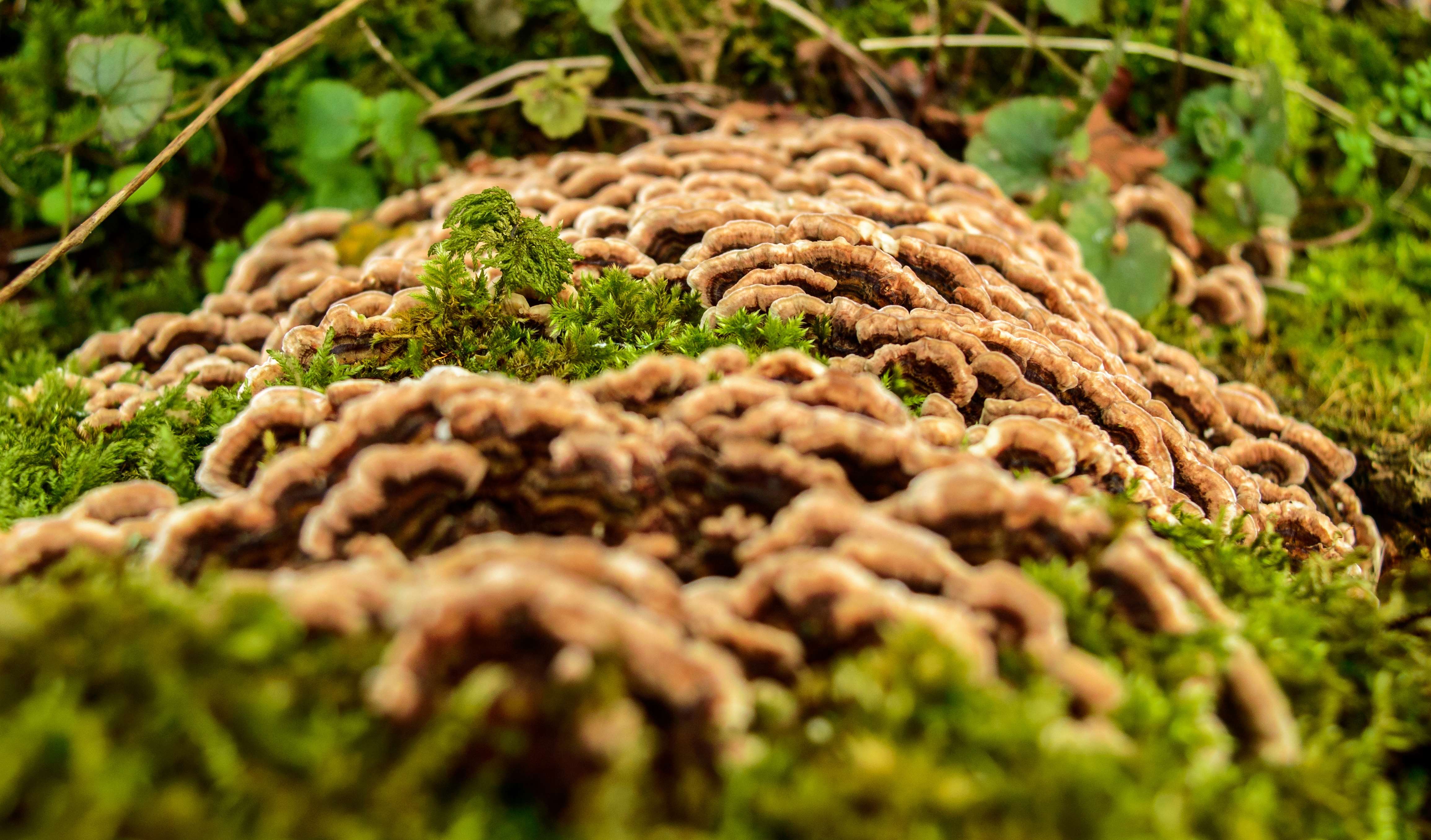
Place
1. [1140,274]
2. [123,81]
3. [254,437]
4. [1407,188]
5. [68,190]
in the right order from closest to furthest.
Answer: [254,437] → [123,81] → [68,190] → [1140,274] → [1407,188]

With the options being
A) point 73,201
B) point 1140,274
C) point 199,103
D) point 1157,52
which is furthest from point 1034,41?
point 73,201

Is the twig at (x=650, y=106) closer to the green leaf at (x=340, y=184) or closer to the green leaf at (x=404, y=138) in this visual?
the green leaf at (x=404, y=138)

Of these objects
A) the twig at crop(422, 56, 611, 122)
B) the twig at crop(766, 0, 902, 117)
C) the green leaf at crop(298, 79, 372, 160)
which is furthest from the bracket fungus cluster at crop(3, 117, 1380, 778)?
the twig at crop(766, 0, 902, 117)

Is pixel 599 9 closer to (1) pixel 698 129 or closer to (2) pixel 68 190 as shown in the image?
(1) pixel 698 129

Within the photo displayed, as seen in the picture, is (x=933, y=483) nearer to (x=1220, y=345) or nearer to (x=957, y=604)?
(x=957, y=604)

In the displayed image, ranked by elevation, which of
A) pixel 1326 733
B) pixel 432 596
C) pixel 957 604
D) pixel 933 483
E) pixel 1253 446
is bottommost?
pixel 1253 446

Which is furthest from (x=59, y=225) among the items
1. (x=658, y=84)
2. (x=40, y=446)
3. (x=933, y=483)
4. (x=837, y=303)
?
(x=933, y=483)

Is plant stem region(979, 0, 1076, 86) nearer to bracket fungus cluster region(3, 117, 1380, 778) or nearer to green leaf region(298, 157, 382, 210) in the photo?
bracket fungus cluster region(3, 117, 1380, 778)

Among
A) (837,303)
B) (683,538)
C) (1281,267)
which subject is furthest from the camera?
(1281,267)
